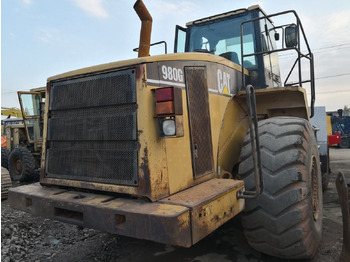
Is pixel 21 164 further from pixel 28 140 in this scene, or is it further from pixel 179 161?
pixel 179 161

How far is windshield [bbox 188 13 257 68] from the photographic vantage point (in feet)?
14.3

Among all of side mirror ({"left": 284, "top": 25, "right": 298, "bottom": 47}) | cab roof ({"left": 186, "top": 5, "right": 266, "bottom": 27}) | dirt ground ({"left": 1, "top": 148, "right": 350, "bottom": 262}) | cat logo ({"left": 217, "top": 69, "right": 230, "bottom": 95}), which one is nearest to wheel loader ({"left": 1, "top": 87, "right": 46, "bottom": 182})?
dirt ground ({"left": 1, "top": 148, "right": 350, "bottom": 262})

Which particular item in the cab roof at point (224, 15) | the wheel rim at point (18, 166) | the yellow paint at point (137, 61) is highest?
the cab roof at point (224, 15)

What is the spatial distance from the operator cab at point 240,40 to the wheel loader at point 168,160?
96 cm

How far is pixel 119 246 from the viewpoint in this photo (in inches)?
149

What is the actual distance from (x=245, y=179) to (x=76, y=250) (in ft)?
7.64

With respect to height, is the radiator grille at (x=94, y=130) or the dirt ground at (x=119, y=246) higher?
the radiator grille at (x=94, y=130)

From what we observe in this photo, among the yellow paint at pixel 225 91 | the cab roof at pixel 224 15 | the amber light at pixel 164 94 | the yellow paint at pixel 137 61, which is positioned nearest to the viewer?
the amber light at pixel 164 94

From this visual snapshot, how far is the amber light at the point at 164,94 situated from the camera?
2.34 metres

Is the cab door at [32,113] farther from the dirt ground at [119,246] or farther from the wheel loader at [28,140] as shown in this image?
the dirt ground at [119,246]

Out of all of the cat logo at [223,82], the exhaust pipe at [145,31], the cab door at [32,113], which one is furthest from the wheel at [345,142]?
the exhaust pipe at [145,31]

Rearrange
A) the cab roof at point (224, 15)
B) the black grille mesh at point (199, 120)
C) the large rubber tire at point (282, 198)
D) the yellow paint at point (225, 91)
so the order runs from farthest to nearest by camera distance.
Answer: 1. the cab roof at point (224, 15)
2. the yellow paint at point (225, 91)
3. the black grille mesh at point (199, 120)
4. the large rubber tire at point (282, 198)

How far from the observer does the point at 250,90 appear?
9.00ft

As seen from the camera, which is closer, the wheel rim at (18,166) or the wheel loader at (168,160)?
the wheel loader at (168,160)
